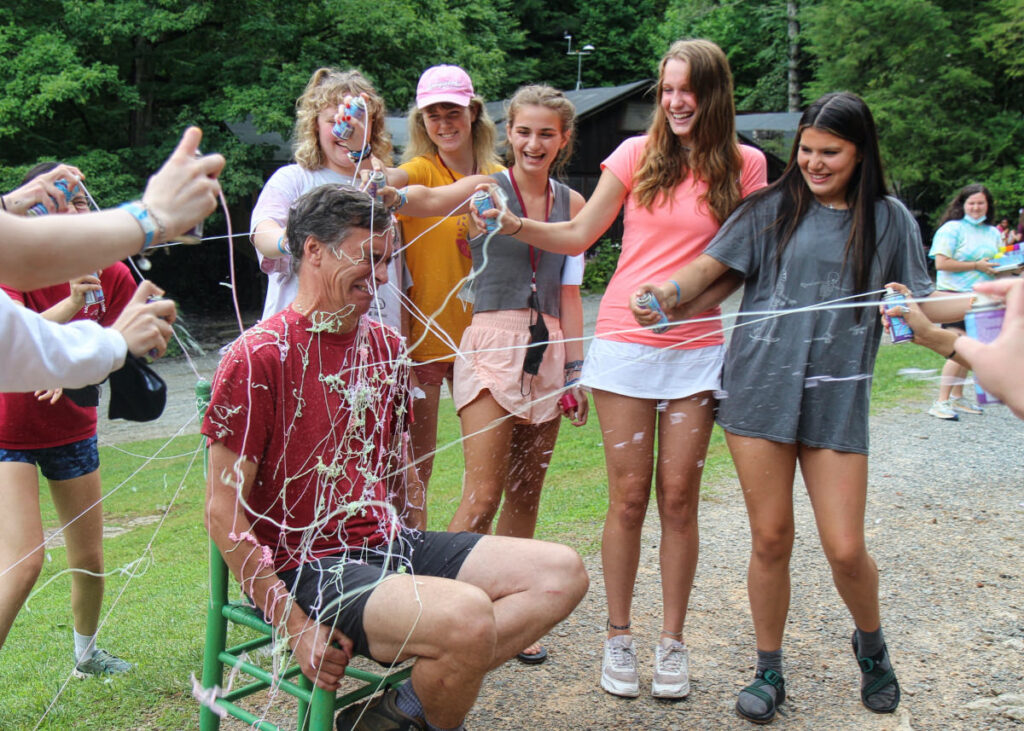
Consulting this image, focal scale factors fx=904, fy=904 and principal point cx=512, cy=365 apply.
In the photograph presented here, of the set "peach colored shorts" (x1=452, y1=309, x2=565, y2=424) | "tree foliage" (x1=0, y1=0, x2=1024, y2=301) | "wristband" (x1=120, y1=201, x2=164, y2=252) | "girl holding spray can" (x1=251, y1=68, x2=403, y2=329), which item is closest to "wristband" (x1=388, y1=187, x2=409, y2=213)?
"girl holding spray can" (x1=251, y1=68, x2=403, y2=329)

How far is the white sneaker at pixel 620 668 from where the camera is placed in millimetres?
3193

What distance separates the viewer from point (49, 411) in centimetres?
315

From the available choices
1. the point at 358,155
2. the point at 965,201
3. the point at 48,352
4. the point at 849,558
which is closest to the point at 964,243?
the point at 965,201

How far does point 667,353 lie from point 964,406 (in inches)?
244

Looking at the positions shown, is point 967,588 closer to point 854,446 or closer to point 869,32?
point 854,446

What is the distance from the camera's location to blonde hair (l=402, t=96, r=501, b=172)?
3662 mm

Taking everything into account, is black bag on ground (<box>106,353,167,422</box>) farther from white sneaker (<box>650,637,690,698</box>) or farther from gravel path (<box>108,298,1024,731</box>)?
white sneaker (<box>650,637,690,698</box>)

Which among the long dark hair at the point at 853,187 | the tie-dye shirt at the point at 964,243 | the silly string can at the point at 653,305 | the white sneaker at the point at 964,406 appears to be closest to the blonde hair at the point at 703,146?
the long dark hair at the point at 853,187

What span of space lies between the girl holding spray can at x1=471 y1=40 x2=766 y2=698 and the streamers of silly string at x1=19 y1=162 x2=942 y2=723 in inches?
17.5

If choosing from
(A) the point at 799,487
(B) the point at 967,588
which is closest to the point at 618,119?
(A) the point at 799,487

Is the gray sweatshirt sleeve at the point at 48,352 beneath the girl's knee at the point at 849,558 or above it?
above

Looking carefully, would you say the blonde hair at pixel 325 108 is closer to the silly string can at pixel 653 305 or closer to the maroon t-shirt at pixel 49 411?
the maroon t-shirt at pixel 49 411

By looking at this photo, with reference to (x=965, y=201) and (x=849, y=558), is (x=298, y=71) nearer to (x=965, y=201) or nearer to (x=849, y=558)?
(x=965, y=201)

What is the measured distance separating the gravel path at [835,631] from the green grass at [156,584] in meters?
0.75
